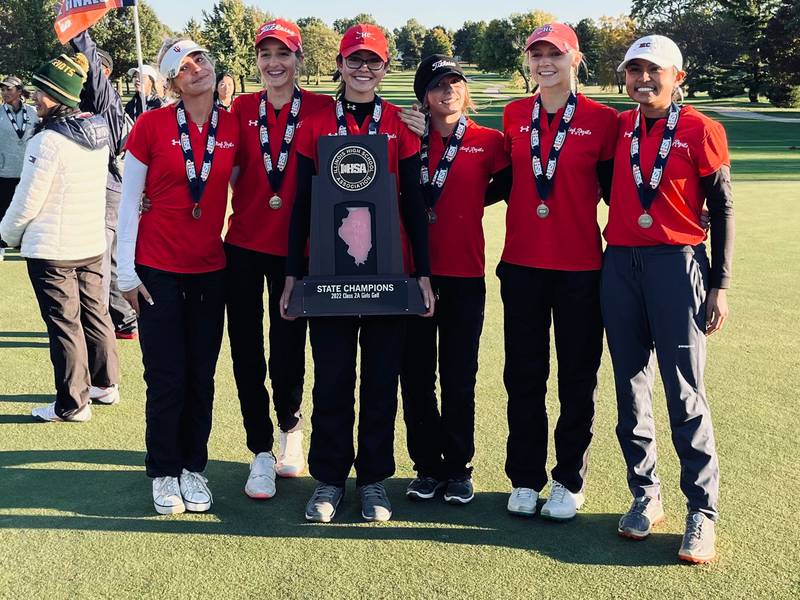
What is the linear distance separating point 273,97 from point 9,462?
2.52 m

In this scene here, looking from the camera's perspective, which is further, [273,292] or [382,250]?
[273,292]

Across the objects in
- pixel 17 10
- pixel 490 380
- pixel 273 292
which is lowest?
pixel 490 380

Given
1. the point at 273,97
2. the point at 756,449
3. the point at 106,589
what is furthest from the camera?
the point at 756,449

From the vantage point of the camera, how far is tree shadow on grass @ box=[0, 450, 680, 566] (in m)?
3.77

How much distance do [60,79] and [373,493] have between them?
2990mm

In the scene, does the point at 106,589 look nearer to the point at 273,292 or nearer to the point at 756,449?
the point at 273,292

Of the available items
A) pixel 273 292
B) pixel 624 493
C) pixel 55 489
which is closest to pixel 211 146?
pixel 273 292

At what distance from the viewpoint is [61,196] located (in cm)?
516

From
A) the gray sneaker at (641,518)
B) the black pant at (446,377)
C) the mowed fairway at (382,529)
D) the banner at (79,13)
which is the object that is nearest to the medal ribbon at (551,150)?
the black pant at (446,377)

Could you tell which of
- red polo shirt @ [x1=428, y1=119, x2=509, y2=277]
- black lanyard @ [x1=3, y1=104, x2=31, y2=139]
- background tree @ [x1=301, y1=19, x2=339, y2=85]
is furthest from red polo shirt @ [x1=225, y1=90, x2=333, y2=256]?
background tree @ [x1=301, y1=19, x2=339, y2=85]

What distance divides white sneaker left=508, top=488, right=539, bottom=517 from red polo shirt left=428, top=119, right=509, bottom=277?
109 cm

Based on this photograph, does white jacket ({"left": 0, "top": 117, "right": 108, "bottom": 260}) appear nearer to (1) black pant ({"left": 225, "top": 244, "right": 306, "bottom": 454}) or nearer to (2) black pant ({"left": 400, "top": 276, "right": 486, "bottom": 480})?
(1) black pant ({"left": 225, "top": 244, "right": 306, "bottom": 454})

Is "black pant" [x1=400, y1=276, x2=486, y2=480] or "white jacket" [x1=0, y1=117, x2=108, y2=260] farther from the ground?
"white jacket" [x1=0, y1=117, x2=108, y2=260]

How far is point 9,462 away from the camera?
4.73 metres
